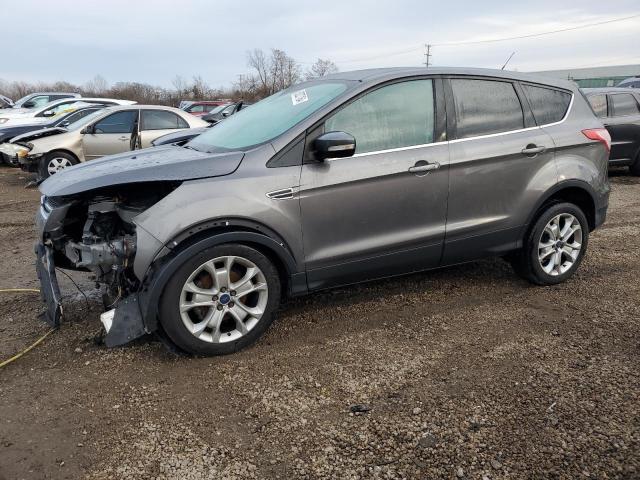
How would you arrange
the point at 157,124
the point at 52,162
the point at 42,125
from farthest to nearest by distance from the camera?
1. the point at 42,125
2. the point at 157,124
3. the point at 52,162

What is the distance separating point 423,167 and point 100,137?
775 centimetres

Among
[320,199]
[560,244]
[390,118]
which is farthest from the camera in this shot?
[560,244]

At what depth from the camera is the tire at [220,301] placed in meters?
3.07

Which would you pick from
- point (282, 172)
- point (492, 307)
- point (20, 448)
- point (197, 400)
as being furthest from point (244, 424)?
point (492, 307)

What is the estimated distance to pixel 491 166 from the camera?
12.8ft

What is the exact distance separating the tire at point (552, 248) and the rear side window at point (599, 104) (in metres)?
6.16

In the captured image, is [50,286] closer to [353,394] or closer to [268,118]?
[268,118]

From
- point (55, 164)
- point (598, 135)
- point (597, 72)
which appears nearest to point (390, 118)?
point (598, 135)

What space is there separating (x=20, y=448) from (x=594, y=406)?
9.57 ft

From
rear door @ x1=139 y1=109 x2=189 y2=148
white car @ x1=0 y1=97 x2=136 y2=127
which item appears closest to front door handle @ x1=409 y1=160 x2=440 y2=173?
rear door @ x1=139 y1=109 x2=189 y2=148

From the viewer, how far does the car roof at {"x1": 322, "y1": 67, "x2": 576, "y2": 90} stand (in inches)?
146

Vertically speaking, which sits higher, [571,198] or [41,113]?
[41,113]

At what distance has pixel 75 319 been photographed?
383 centimetres

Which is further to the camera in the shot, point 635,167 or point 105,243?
point 635,167
